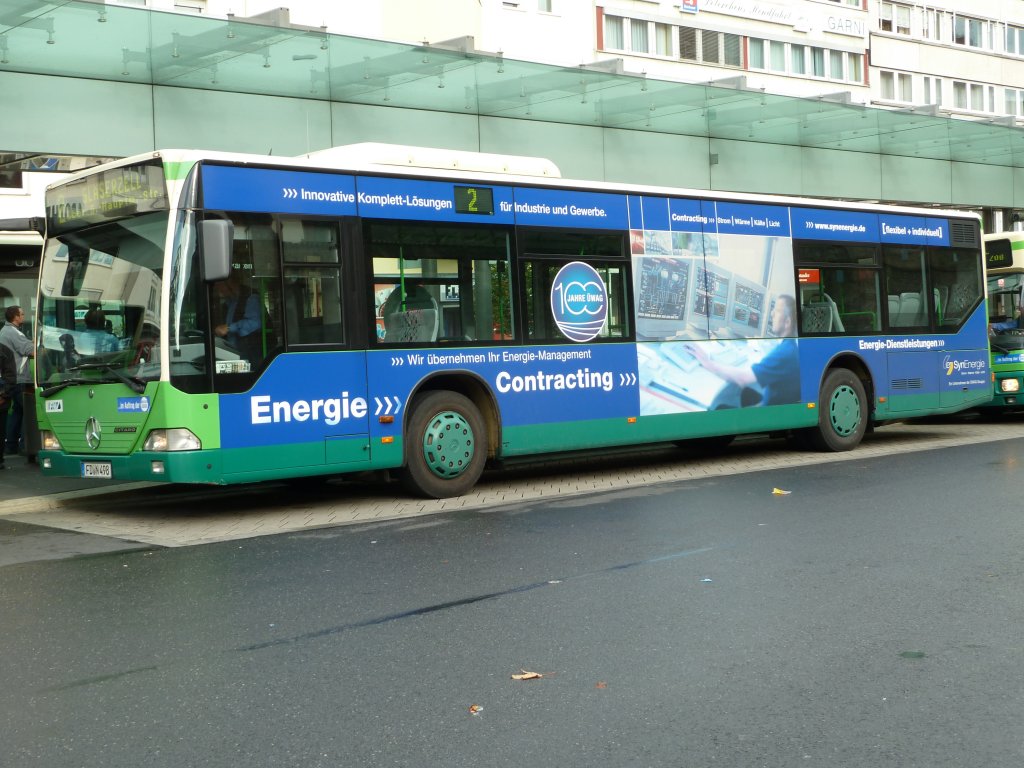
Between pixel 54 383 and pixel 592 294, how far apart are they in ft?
17.8

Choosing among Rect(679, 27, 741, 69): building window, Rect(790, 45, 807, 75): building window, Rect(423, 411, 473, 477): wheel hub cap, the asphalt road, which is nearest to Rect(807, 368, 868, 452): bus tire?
Rect(423, 411, 473, 477): wheel hub cap

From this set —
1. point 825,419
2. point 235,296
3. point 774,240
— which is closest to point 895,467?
point 825,419

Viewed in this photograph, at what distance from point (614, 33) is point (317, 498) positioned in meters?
40.7

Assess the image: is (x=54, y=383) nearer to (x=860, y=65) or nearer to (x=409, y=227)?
(x=409, y=227)

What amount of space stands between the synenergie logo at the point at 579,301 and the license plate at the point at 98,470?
4.64 m

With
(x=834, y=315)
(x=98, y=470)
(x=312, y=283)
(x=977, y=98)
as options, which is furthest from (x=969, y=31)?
(x=98, y=470)

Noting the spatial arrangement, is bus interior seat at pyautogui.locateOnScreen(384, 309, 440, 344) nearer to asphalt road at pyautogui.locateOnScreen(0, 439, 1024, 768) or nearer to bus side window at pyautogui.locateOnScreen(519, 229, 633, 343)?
bus side window at pyautogui.locateOnScreen(519, 229, 633, 343)

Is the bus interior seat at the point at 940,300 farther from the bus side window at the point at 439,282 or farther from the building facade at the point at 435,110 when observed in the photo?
the bus side window at the point at 439,282

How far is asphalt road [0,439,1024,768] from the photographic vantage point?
435 cm

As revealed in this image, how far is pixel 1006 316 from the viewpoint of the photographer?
67.0 ft

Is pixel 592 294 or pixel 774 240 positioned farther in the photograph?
pixel 774 240

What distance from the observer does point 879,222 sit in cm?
1622

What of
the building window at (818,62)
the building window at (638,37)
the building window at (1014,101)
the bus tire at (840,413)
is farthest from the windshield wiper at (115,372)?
the building window at (1014,101)

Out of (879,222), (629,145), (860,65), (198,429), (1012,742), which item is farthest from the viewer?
(860,65)
